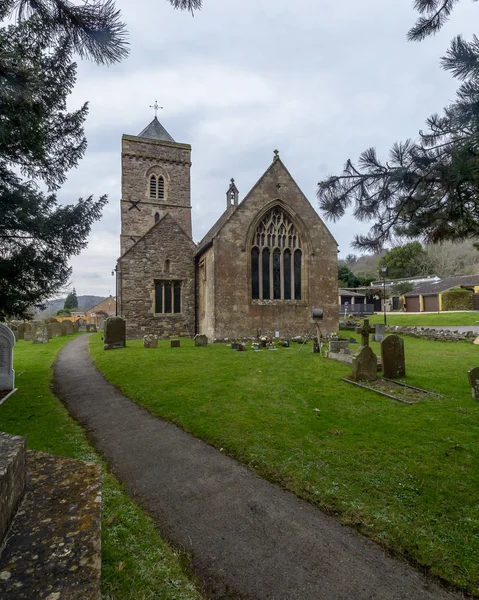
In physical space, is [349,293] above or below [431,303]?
above

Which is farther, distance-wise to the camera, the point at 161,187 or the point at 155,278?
the point at 161,187

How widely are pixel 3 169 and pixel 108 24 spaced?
5.40 metres

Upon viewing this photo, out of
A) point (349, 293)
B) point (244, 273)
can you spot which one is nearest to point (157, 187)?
point (244, 273)

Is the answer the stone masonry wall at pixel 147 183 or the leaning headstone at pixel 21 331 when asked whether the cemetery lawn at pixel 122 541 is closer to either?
the leaning headstone at pixel 21 331

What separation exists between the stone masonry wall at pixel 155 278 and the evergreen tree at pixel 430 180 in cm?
1589

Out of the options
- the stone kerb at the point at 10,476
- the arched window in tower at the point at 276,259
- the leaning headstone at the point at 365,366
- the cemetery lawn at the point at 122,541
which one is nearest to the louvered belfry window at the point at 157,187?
the arched window in tower at the point at 276,259

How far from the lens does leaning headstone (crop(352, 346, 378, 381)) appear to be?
26.5ft

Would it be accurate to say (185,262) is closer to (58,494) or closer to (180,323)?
(180,323)

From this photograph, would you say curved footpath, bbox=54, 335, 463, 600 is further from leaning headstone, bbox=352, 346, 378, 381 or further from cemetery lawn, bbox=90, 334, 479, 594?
leaning headstone, bbox=352, 346, 378, 381

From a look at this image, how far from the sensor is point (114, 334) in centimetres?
1445

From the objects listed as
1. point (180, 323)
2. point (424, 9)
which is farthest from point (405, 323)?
point (424, 9)

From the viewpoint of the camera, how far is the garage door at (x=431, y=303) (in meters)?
36.1

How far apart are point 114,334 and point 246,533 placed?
12.9 m

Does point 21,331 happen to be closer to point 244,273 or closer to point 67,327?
point 67,327
